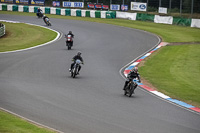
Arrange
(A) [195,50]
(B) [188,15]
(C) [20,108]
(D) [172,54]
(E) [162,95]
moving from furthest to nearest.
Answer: (B) [188,15]
(A) [195,50]
(D) [172,54]
(E) [162,95]
(C) [20,108]

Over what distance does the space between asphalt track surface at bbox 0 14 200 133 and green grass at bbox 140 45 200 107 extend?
5.43 feet

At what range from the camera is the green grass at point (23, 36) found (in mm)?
34872

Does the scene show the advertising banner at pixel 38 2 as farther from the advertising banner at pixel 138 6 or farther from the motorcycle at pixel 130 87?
the motorcycle at pixel 130 87

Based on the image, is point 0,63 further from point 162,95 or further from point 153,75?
point 162,95

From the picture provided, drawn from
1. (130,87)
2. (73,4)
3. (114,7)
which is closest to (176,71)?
(130,87)

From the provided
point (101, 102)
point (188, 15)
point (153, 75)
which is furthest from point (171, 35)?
point (101, 102)

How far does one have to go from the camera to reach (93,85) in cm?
2011

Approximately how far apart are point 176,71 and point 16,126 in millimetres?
16258

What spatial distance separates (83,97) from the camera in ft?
55.6

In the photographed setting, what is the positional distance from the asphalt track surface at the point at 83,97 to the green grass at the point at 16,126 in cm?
71

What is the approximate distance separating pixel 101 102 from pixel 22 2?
6313cm

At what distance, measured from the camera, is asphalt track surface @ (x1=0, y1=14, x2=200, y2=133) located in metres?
13.1

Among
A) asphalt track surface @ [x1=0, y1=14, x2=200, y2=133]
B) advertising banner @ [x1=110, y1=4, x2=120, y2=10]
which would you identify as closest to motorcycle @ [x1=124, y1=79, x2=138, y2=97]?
asphalt track surface @ [x1=0, y1=14, x2=200, y2=133]

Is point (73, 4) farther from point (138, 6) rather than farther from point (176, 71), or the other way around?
point (176, 71)
